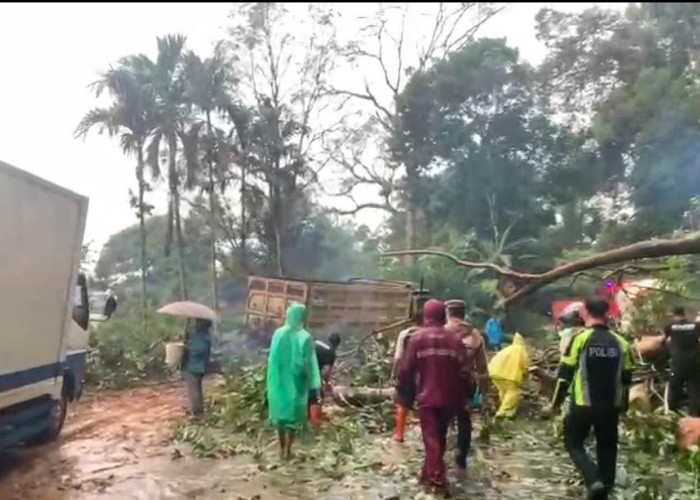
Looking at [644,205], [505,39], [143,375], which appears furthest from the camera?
[505,39]

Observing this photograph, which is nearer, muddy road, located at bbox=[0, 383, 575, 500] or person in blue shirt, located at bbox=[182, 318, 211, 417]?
muddy road, located at bbox=[0, 383, 575, 500]

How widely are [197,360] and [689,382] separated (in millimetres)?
5551

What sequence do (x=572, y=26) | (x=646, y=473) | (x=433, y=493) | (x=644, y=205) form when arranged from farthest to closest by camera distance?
(x=572, y=26) → (x=644, y=205) → (x=646, y=473) → (x=433, y=493)

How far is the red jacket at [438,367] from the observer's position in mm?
6410

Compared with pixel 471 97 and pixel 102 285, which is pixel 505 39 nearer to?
pixel 471 97

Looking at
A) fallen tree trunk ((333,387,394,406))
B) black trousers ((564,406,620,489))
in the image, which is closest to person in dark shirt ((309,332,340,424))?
fallen tree trunk ((333,387,394,406))

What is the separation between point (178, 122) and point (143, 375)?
7348mm

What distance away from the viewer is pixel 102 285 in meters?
20.9

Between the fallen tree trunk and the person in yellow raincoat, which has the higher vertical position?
the person in yellow raincoat

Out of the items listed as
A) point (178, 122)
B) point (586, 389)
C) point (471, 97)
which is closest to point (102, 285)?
point (178, 122)

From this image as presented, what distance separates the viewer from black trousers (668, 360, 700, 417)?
916 cm

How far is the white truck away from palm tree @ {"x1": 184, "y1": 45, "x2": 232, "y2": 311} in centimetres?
1183

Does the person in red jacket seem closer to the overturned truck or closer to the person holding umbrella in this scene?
the person holding umbrella

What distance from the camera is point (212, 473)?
7652 millimetres
